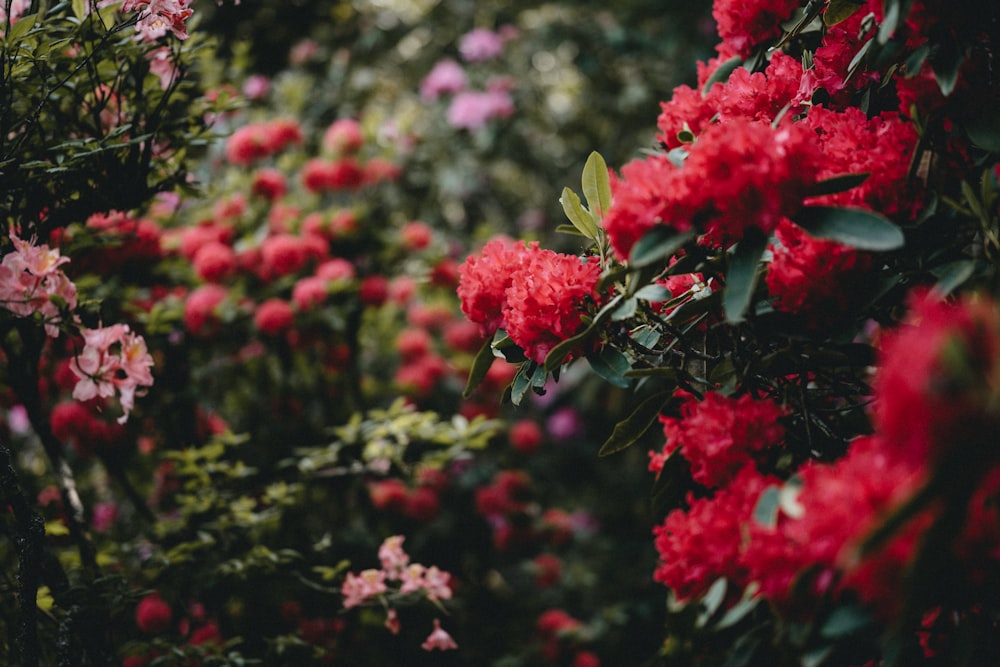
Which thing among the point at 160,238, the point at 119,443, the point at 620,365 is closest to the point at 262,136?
the point at 160,238

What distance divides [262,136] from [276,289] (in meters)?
0.61

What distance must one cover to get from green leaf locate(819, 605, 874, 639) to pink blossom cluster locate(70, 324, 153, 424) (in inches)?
41.6

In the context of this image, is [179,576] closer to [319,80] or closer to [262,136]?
[262,136]

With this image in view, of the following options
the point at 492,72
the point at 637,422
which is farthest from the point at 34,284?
the point at 492,72

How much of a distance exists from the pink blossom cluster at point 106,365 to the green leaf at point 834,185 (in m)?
1.08

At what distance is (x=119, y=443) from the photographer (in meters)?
2.06

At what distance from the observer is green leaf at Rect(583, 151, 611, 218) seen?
107 cm

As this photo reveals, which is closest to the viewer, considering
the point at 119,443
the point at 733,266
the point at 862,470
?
the point at 862,470

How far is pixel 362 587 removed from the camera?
159 cm

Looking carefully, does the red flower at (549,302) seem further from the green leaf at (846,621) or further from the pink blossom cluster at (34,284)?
the pink blossom cluster at (34,284)

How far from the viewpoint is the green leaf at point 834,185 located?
80 centimetres

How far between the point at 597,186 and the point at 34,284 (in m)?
0.88

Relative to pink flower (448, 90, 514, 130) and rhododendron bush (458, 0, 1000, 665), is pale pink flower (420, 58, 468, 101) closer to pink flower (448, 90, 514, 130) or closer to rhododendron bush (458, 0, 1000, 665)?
pink flower (448, 90, 514, 130)

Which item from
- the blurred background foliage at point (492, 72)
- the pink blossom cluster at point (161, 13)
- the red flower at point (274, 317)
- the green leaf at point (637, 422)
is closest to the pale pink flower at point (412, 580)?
the green leaf at point (637, 422)
